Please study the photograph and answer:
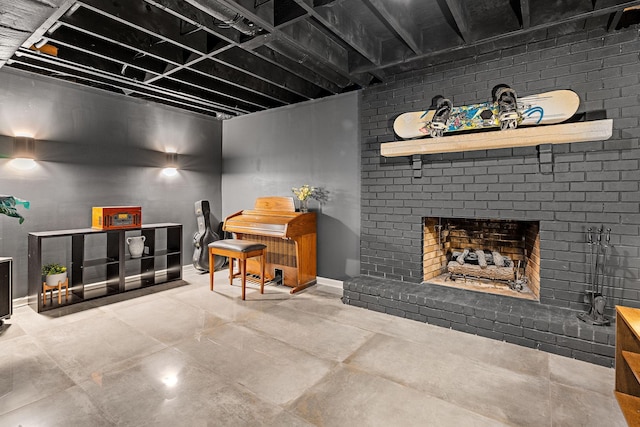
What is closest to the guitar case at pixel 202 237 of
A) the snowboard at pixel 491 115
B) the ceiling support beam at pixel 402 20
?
the snowboard at pixel 491 115

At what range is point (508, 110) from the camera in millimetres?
2971

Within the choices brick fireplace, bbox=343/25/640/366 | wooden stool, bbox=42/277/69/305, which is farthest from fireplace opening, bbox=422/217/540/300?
wooden stool, bbox=42/277/69/305

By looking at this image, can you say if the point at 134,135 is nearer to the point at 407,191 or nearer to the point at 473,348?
the point at 407,191

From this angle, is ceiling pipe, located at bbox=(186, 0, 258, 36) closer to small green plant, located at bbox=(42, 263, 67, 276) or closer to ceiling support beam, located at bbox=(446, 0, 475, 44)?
ceiling support beam, located at bbox=(446, 0, 475, 44)

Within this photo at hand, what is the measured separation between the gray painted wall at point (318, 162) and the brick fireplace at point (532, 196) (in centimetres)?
53

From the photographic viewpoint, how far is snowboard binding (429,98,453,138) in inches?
131

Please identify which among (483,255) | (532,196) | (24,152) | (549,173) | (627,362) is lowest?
(627,362)

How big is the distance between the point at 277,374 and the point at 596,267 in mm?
2740

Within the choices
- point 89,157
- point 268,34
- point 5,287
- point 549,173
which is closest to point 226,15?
point 268,34

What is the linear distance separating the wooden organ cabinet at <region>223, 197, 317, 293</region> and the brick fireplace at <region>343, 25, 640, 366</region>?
35.2 inches

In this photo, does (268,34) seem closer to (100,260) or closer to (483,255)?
(483,255)

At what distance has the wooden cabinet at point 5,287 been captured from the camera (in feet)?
10.1

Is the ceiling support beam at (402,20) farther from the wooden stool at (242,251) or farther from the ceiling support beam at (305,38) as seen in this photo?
the wooden stool at (242,251)

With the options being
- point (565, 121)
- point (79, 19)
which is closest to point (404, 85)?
point (565, 121)
